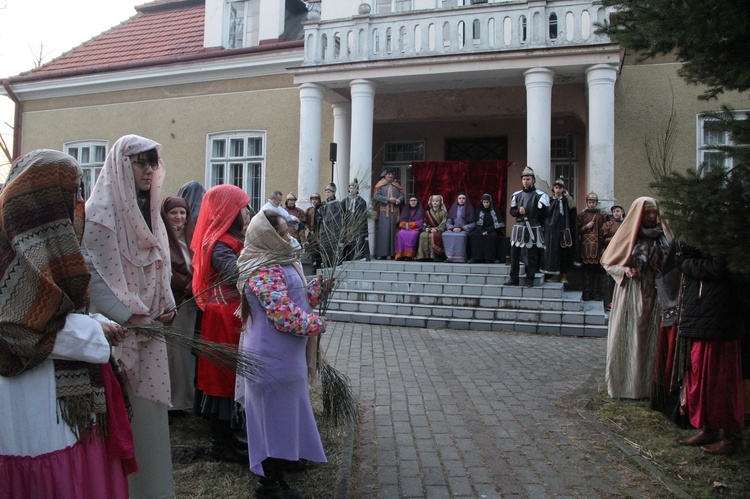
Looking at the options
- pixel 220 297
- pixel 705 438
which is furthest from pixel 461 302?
pixel 220 297

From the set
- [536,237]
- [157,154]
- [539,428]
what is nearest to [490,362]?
[539,428]

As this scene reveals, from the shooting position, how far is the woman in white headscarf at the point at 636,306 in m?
5.46

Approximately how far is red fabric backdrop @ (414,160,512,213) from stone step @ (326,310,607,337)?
5481mm

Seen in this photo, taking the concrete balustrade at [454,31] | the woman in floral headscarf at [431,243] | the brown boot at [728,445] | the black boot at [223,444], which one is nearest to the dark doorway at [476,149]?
the concrete balustrade at [454,31]

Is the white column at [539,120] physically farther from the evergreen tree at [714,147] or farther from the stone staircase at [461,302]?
the evergreen tree at [714,147]

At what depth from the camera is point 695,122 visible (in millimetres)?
13094

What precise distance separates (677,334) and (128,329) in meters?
3.95

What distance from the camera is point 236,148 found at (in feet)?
56.1

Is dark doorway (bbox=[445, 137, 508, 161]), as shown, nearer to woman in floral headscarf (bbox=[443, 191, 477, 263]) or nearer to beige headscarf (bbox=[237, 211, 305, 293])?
woman in floral headscarf (bbox=[443, 191, 477, 263])

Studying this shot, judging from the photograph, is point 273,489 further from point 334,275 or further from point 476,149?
point 476,149

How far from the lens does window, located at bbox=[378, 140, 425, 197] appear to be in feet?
55.7

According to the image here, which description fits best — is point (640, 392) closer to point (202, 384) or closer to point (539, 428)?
point (539, 428)

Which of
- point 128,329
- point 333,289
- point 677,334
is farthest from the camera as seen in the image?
point 677,334

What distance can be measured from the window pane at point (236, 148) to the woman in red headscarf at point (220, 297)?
1352 cm
